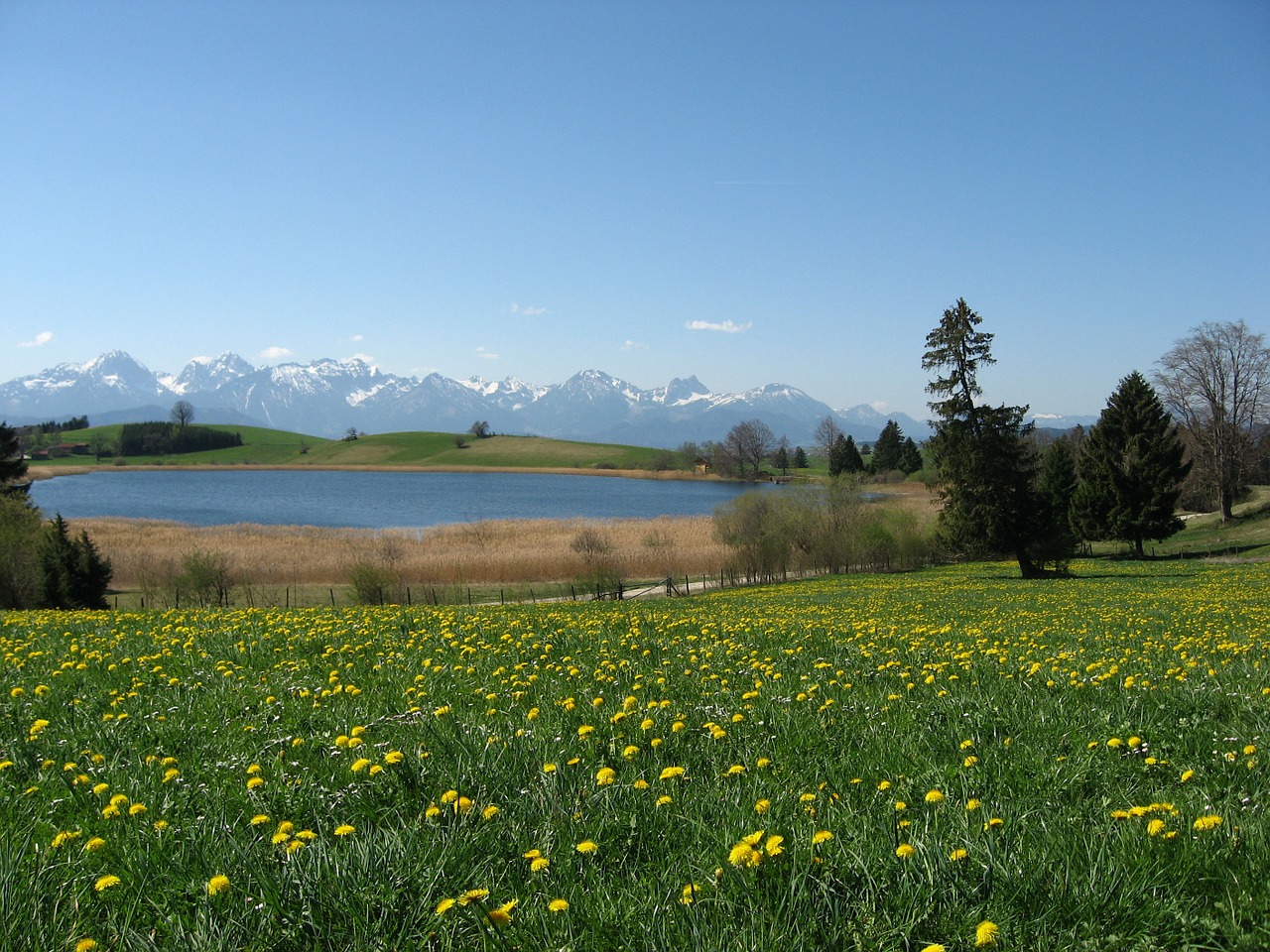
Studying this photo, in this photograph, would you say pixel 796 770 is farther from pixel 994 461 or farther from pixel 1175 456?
pixel 1175 456

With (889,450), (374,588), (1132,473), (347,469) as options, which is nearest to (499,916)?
(374,588)

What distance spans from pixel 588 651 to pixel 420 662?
1.93 m

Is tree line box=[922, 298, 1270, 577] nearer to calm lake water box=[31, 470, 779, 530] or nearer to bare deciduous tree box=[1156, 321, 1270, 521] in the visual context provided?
bare deciduous tree box=[1156, 321, 1270, 521]

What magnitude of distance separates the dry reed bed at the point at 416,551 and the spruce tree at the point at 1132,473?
90.0 ft

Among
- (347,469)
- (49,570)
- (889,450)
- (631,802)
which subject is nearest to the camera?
(631,802)

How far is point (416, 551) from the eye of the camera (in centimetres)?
5372

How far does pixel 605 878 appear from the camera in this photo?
3.39m

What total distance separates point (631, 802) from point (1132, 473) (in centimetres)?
6011

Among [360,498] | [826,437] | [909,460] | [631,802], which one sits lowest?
[631,802]

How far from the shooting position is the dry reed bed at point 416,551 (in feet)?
149

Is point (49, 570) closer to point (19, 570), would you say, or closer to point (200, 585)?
point (19, 570)

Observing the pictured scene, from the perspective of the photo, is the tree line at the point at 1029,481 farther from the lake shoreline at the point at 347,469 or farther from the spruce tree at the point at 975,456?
the lake shoreline at the point at 347,469

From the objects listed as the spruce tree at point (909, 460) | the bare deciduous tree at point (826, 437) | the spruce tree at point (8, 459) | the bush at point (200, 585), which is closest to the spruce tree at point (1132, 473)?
the bush at point (200, 585)

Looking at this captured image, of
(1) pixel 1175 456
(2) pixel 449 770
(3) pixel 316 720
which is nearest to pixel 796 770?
(2) pixel 449 770
